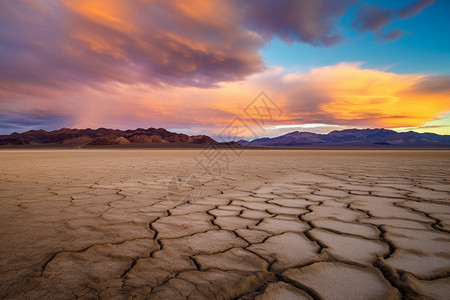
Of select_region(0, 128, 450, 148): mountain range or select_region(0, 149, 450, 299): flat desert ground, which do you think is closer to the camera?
select_region(0, 149, 450, 299): flat desert ground

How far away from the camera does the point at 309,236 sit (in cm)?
133

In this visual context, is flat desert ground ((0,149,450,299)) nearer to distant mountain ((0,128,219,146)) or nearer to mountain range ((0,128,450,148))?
mountain range ((0,128,450,148))

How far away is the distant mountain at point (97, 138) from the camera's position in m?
49.6

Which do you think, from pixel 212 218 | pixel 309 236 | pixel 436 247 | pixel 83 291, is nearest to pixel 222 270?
pixel 83 291

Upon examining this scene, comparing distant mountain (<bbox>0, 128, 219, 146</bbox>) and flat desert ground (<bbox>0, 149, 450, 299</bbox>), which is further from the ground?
distant mountain (<bbox>0, 128, 219, 146</bbox>)

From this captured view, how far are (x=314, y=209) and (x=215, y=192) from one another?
111cm

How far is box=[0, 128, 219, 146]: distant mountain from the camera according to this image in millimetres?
49638

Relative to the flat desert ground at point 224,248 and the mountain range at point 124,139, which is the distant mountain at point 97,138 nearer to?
the mountain range at point 124,139

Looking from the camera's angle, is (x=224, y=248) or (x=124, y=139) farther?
(x=124, y=139)

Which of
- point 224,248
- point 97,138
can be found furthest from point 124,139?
point 224,248

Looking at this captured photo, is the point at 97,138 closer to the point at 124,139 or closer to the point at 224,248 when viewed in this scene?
the point at 124,139

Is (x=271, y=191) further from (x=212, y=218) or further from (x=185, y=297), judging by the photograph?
(x=185, y=297)

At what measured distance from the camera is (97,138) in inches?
1992

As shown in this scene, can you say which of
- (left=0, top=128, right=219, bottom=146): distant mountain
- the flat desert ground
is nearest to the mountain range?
(left=0, top=128, right=219, bottom=146): distant mountain
